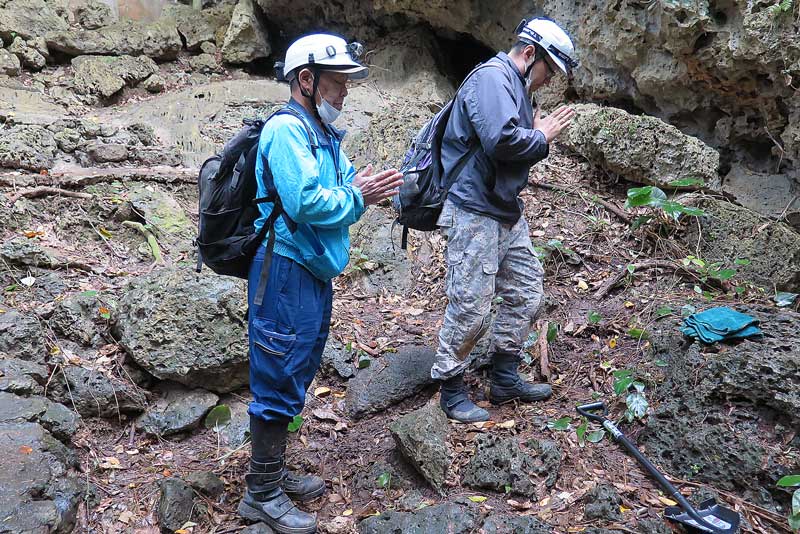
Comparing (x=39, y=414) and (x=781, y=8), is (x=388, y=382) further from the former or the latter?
(x=781, y=8)

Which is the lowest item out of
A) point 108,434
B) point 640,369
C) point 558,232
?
point 108,434

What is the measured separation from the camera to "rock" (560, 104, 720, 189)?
5.74m

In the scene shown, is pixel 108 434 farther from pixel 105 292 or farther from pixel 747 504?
pixel 747 504

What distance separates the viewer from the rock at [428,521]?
2.80m

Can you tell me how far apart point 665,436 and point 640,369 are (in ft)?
1.75

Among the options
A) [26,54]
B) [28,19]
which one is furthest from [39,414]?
[28,19]

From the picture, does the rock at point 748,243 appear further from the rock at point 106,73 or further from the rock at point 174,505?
the rock at point 106,73

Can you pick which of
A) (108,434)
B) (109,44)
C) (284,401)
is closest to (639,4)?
(284,401)

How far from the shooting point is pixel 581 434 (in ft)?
11.0

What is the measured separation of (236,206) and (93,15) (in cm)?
1037

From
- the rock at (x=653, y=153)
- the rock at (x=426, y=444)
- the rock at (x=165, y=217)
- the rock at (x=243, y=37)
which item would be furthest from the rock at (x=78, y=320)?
the rock at (x=243, y=37)

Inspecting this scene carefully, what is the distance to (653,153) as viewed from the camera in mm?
5738

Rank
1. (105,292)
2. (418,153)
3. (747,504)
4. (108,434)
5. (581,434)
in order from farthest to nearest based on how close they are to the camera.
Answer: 1. (105,292)
2. (108,434)
3. (418,153)
4. (581,434)
5. (747,504)

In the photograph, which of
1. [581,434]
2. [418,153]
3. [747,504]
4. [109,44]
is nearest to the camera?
[747,504]
